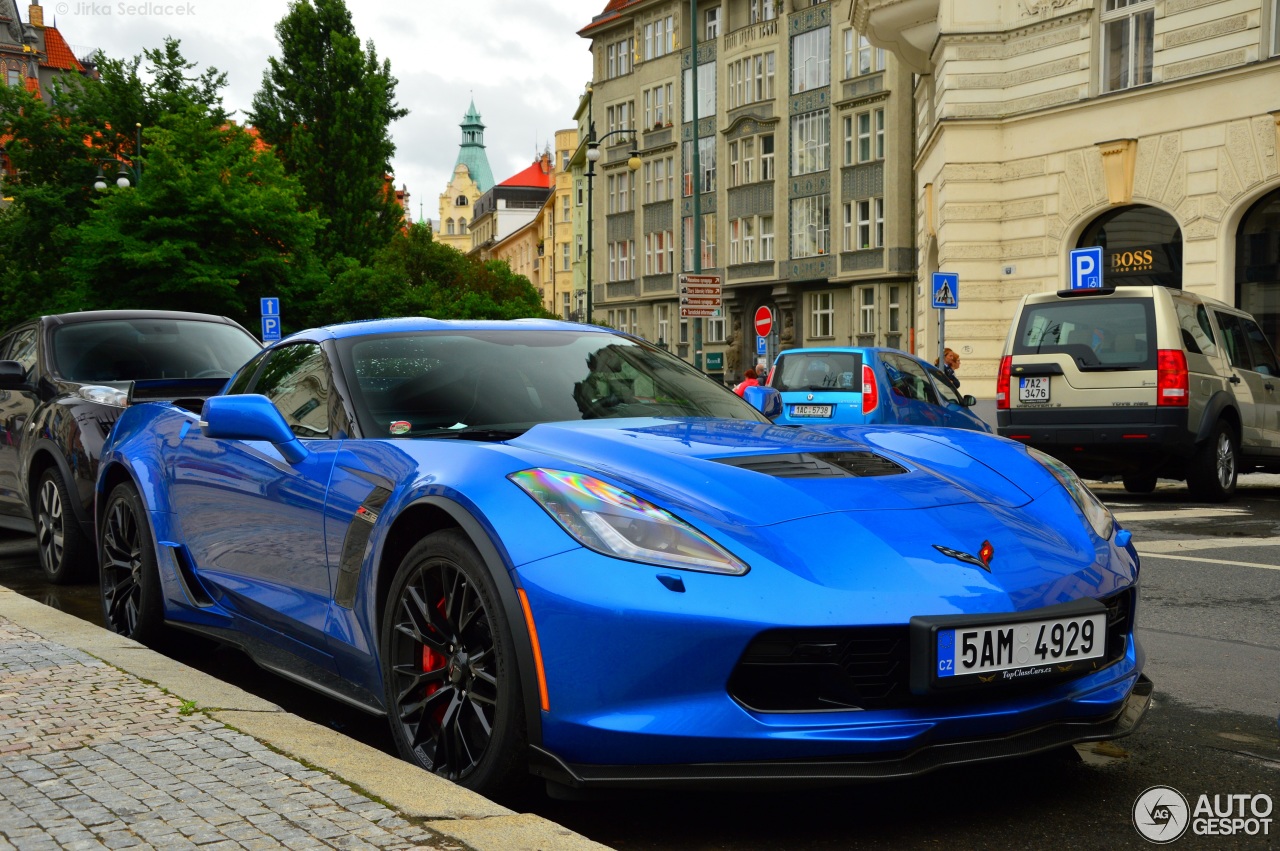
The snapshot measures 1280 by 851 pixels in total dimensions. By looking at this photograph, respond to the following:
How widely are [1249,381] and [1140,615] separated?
8702 millimetres

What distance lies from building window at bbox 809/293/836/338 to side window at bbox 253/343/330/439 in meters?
A: 46.7

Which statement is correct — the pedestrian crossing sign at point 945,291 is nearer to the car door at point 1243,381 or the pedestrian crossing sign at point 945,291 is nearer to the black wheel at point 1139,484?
the black wheel at point 1139,484

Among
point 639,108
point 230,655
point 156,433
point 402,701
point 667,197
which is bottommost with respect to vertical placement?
point 230,655

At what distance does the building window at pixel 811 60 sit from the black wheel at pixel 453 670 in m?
49.7

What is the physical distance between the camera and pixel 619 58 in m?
65.2

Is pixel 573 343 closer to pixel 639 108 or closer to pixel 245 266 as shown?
pixel 245 266

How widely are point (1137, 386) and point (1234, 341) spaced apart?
1.78 m

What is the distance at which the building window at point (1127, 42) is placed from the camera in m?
23.9

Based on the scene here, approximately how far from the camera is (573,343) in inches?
199

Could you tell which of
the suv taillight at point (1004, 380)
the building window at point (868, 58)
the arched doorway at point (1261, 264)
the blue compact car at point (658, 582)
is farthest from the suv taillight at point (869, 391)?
the building window at point (868, 58)

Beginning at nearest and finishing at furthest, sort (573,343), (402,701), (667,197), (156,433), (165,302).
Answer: (402,701)
(573,343)
(156,433)
(165,302)
(667,197)

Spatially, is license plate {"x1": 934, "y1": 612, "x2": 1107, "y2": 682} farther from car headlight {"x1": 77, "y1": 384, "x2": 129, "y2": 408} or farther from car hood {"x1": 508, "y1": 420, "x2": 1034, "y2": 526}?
car headlight {"x1": 77, "y1": 384, "x2": 129, "y2": 408}

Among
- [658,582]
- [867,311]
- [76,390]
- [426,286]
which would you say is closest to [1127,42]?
[76,390]

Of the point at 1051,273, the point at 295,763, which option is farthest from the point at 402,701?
the point at 1051,273
